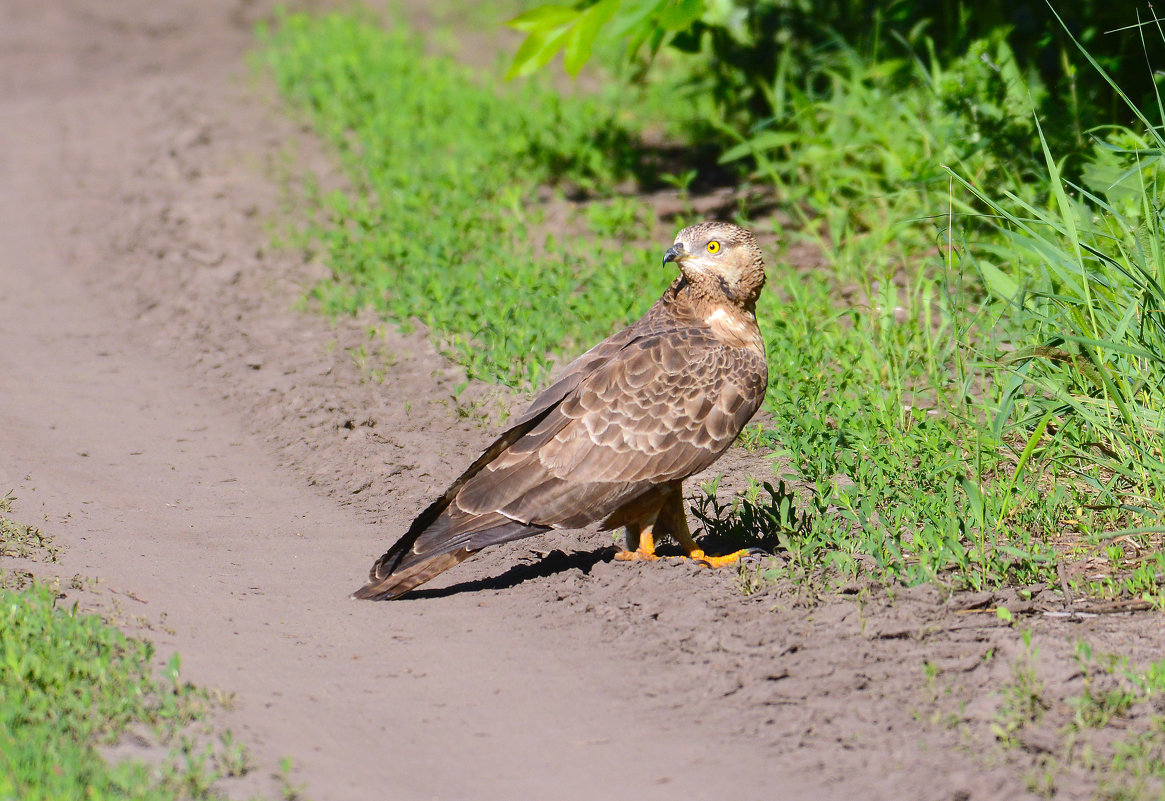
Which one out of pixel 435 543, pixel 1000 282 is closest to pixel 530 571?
pixel 435 543

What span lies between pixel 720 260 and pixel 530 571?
1.57 m

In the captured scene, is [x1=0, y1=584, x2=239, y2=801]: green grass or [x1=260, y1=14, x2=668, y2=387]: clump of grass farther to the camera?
[x1=260, y1=14, x2=668, y2=387]: clump of grass

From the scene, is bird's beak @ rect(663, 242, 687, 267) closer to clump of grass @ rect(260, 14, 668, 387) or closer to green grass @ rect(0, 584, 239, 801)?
clump of grass @ rect(260, 14, 668, 387)

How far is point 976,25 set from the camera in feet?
29.1

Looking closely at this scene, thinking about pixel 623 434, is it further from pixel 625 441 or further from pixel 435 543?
pixel 435 543

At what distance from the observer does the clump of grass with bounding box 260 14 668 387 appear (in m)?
7.29

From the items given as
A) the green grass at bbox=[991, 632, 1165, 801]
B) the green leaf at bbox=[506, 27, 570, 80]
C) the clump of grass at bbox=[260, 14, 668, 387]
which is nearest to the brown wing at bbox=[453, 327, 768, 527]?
the green grass at bbox=[991, 632, 1165, 801]

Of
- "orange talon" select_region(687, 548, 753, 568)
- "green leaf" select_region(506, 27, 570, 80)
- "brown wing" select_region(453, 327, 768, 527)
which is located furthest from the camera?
"green leaf" select_region(506, 27, 570, 80)

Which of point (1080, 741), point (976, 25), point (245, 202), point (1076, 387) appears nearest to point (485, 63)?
point (245, 202)

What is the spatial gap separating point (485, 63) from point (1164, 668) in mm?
10783

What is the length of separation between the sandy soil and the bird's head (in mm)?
1145

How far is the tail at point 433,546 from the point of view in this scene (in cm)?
472

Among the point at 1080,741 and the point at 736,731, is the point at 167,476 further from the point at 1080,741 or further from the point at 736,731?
the point at 1080,741

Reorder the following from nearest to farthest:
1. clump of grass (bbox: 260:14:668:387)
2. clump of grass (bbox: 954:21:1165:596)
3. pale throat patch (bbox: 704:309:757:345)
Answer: clump of grass (bbox: 954:21:1165:596) → pale throat patch (bbox: 704:309:757:345) → clump of grass (bbox: 260:14:668:387)
